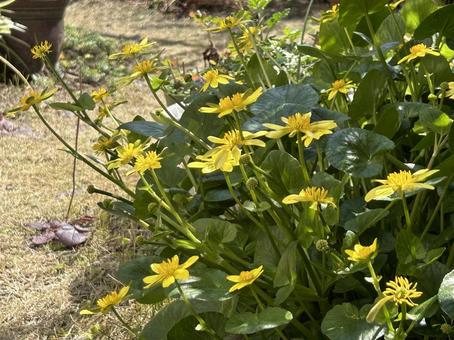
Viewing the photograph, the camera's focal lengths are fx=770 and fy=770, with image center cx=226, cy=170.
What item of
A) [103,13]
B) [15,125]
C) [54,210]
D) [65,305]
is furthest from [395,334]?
[103,13]

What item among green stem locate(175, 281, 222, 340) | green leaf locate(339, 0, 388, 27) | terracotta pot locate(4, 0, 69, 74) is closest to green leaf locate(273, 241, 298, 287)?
green stem locate(175, 281, 222, 340)

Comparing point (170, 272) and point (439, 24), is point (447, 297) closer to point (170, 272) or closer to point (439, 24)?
point (170, 272)

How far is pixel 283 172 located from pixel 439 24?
39 centimetres

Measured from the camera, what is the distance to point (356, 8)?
134 cm

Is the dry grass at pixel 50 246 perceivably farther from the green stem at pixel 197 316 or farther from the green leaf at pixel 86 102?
the green stem at pixel 197 316

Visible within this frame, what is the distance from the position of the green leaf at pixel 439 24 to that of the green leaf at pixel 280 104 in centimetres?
22

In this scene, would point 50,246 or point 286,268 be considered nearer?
point 286,268

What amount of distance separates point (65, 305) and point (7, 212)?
770 millimetres

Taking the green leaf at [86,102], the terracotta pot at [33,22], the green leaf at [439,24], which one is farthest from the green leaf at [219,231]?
the terracotta pot at [33,22]

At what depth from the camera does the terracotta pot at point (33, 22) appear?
461 cm

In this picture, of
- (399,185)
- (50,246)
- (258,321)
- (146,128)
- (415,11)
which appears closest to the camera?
(399,185)

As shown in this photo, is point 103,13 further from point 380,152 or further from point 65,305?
point 380,152

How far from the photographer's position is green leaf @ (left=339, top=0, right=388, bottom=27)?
133 centimetres

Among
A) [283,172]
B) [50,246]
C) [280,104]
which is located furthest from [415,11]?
[50,246]
